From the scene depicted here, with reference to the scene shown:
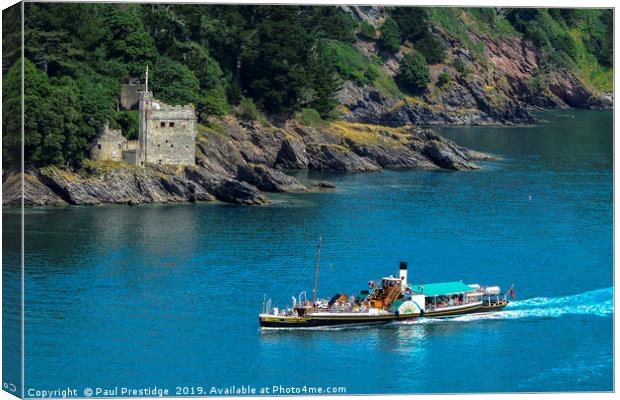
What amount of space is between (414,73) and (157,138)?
1892 cm

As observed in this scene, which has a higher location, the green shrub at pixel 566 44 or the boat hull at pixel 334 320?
the green shrub at pixel 566 44

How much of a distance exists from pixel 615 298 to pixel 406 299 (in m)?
8.21

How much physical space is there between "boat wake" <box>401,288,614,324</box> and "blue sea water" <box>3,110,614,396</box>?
77 mm

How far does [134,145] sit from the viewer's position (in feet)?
214

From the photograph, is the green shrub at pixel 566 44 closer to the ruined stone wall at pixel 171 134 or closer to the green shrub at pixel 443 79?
the ruined stone wall at pixel 171 134

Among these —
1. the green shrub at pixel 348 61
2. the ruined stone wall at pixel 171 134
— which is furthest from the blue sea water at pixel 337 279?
the green shrub at pixel 348 61

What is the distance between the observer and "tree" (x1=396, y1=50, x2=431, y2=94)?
78.2 m

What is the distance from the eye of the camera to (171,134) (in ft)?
216

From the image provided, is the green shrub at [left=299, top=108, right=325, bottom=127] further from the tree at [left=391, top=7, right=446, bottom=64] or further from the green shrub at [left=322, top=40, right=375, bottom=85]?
the tree at [left=391, top=7, right=446, bottom=64]

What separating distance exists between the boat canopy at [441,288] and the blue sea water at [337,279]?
80 centimetres

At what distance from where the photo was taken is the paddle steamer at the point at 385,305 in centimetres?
4244

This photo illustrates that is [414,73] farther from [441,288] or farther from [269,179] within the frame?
[441,288]

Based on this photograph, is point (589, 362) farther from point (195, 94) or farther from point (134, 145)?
point (195, 94)

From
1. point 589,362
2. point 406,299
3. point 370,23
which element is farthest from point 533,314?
point 370,23
